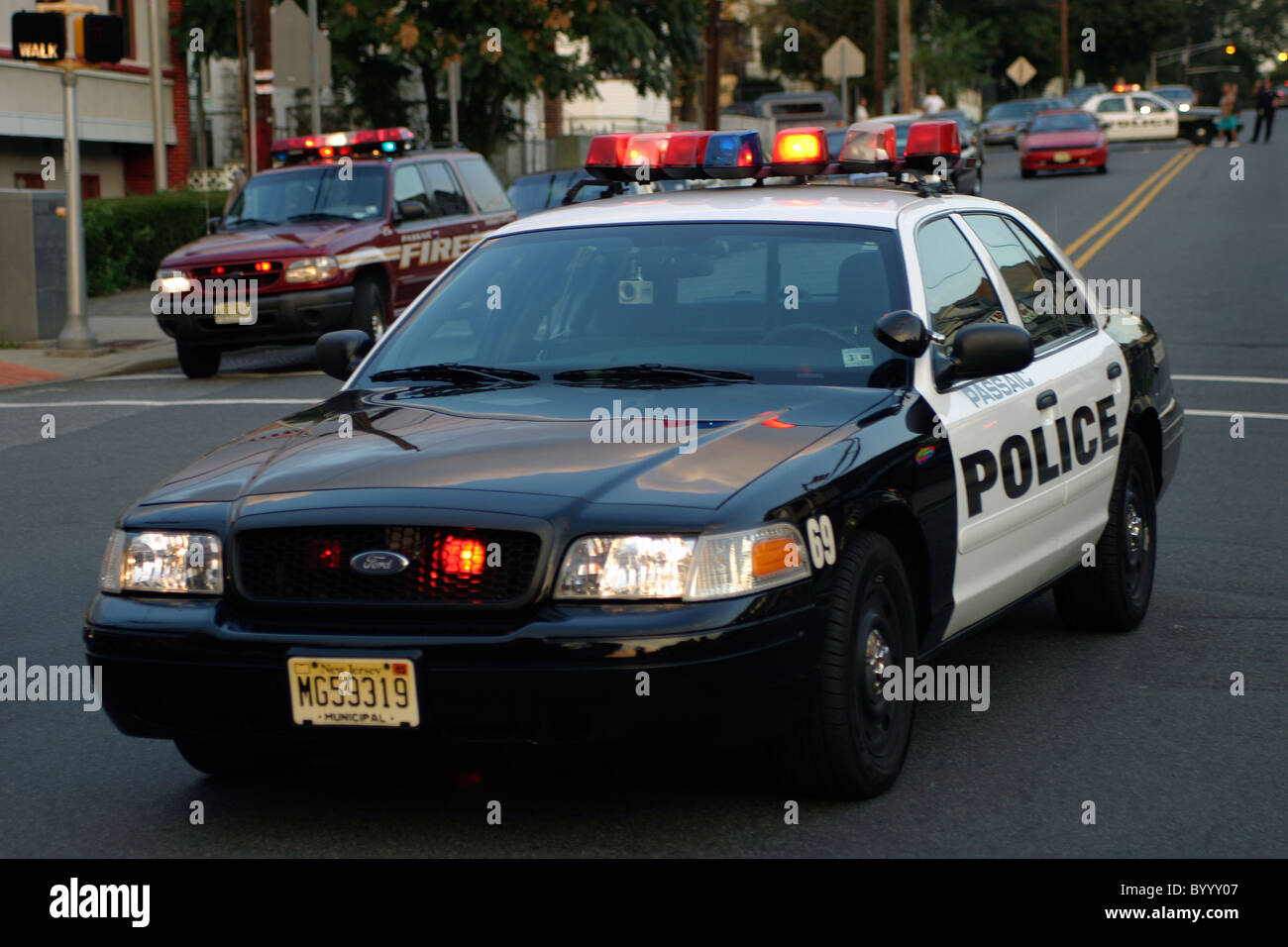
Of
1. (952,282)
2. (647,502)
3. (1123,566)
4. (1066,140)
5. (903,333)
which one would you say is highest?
(1066,140)

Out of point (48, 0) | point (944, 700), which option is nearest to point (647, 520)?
point (944, 700)

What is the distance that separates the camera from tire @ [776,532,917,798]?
4.89 m

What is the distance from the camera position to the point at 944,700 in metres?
6.40

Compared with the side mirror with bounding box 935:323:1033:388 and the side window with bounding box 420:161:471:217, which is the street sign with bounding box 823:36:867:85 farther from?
the side mirror with bounding box 935:323:1033:388

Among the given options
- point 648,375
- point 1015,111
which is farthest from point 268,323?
point 1015,111

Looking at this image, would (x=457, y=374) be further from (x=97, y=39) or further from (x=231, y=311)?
(x=97, y=39)

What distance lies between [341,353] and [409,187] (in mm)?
12445

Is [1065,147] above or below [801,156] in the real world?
above

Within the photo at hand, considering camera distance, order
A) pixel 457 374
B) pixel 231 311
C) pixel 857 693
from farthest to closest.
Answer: pixel 231 311 → pixel 457 374 → pixel 857 693

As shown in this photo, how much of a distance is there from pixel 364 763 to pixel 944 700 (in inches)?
76.2

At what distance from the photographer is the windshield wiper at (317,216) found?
59.3ft

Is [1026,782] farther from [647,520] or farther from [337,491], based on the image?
[337,491]

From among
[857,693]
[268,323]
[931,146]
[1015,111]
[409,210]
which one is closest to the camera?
[857,693]

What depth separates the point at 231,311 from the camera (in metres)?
16.7
